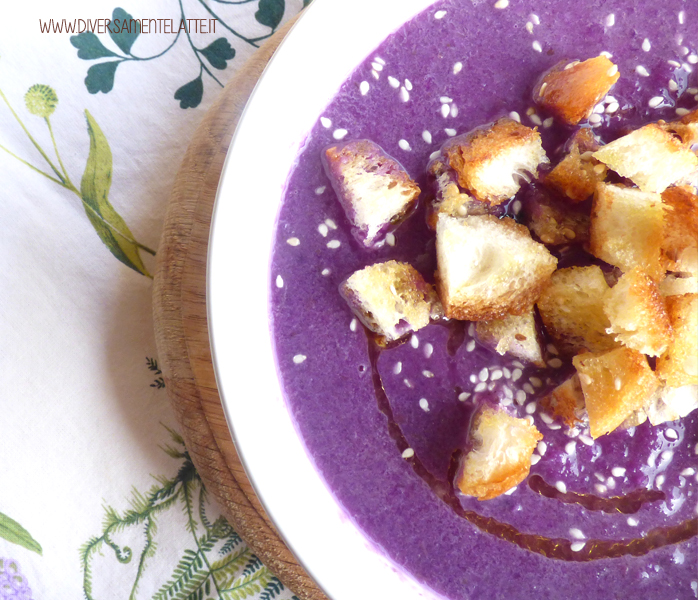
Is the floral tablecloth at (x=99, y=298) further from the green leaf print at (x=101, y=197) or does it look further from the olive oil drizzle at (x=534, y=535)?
the olive oil drizzle at (x=534, y=535)

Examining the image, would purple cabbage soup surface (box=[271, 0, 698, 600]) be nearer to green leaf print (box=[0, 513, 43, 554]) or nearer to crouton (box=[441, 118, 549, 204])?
crouton (box=[441, 118, 549, 204])

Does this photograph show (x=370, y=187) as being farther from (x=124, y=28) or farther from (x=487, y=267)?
(x=124, y=28)

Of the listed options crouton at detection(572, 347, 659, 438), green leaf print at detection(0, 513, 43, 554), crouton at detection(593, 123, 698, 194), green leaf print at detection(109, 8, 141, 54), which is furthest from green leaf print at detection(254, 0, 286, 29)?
green leaf print at detection(0, 513, 43, 554)

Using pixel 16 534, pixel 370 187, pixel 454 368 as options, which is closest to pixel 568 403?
pixel 454 368

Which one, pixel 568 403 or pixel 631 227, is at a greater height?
pixel 631 227

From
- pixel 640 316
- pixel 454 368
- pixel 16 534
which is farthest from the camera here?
pixel 16 534

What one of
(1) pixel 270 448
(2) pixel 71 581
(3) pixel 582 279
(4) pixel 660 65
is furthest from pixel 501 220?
(2) pixel 71 581

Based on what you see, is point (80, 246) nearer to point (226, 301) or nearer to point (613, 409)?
point (226, 301)
